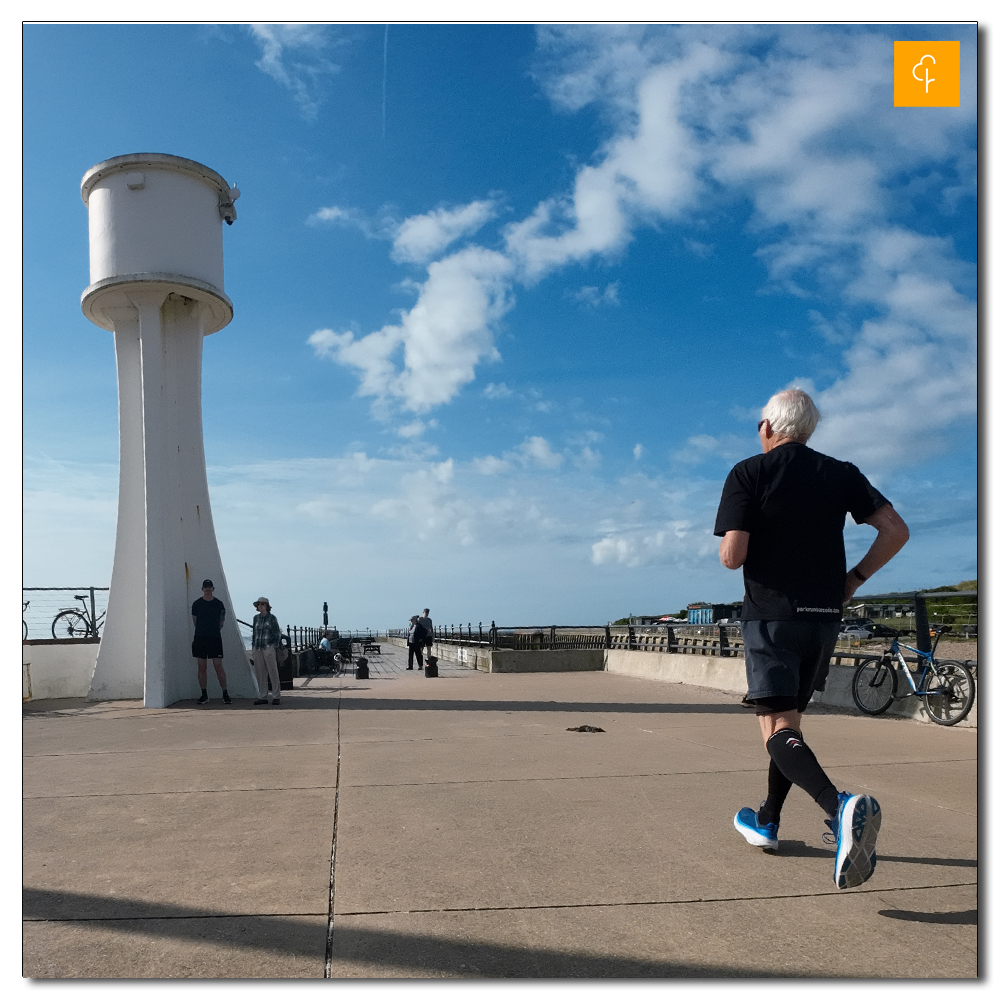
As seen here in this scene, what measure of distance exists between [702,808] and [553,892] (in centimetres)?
159

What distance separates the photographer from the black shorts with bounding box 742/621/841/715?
313cm

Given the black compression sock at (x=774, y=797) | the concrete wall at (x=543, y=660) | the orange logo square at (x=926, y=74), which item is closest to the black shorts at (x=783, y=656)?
the black compression sock at (x=774, y=797)

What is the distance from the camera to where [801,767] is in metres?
3.03

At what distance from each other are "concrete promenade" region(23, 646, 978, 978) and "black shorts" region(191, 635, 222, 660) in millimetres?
4143

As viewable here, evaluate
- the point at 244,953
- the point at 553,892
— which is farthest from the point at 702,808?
the point at 244,953

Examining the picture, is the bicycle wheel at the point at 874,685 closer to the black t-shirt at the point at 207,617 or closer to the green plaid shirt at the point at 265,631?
the green plaid shirt at the point at 265,631

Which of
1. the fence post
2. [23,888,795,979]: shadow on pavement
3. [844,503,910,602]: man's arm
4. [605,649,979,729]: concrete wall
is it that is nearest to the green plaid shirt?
[605,649,979,729]: concrete wall

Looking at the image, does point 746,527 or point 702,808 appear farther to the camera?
point 702,808

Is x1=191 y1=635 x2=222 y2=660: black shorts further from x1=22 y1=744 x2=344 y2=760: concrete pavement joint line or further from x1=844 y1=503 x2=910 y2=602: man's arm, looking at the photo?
x1=844 y1=503 x2=910 y2=602: man's arm

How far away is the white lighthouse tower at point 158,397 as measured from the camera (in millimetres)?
11312

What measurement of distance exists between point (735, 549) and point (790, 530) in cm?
24

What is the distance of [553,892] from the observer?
2906 mm

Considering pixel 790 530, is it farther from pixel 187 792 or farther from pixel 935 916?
pixel 187 792

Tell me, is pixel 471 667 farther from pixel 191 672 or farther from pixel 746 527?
pixel 746 527
